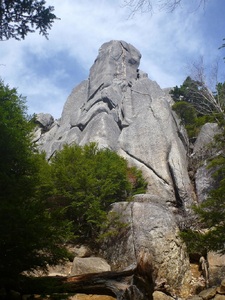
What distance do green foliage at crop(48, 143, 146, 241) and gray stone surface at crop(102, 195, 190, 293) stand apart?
1.19 m

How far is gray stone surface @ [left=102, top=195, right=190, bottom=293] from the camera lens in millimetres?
13578

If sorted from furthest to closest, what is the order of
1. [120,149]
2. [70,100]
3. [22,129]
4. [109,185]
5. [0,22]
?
[70,100] → [120,149] → [109,185] → [22,129] → [0,22]

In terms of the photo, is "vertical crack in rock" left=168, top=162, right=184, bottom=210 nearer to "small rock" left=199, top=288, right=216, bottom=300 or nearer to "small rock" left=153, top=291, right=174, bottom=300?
"small rock" left=199, top=288, right=216, bottom=300

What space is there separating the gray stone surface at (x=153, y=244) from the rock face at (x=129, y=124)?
486 cm

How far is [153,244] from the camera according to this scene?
1420 centimetres

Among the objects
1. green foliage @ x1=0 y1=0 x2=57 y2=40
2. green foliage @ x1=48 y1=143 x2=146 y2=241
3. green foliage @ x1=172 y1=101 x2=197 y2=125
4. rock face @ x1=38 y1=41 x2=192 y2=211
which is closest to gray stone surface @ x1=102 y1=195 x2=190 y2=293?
green foliage @ x1=48 y1=143 x2=146 y2=241

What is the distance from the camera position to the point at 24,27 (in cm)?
681

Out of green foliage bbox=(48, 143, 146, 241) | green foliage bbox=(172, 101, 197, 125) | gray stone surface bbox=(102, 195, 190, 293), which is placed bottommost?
gray stone surface bbox=(102, 195, 190, 293)

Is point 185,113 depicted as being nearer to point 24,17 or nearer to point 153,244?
point 153,244

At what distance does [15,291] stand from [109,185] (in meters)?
10.5

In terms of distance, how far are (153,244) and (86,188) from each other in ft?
14.3

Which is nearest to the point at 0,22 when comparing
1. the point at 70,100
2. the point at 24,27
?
the point at 24,27

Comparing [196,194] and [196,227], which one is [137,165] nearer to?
[196,194]

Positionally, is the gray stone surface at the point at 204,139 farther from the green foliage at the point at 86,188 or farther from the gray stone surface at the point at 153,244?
the gray stone surface at the point at 153,244
